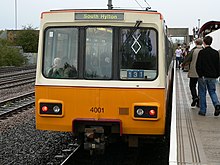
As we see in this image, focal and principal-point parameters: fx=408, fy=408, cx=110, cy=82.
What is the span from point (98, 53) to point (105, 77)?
1.33 ft

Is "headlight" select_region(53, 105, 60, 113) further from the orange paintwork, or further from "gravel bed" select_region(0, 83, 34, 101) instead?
"gravel bed" select_region(0, 83, 34, 101)

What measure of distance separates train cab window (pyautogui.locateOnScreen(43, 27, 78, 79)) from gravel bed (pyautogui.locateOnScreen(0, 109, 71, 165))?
66.9 inches

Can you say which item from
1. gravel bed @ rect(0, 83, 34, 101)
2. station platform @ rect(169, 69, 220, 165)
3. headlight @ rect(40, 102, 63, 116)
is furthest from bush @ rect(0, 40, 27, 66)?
headlight @ rect(40, 102, 63, 116)

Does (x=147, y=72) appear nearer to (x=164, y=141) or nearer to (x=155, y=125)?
(x=155, y=125)

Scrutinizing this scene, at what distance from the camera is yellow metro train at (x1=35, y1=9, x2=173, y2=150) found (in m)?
6.43

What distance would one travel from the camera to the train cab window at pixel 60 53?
262 inches

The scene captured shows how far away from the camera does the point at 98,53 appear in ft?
21.6

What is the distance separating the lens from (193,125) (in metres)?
7.56

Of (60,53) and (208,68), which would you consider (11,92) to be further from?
(60,53)

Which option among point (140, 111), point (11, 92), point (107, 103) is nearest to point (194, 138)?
point (140, 111)

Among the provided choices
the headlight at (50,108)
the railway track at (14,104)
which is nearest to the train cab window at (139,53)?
the headlight at (50,108)

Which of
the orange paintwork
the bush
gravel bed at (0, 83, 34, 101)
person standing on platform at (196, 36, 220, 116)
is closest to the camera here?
the orange paintwork

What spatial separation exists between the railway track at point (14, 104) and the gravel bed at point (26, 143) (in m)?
1.17

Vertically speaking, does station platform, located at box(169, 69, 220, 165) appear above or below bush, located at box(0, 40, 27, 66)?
below
